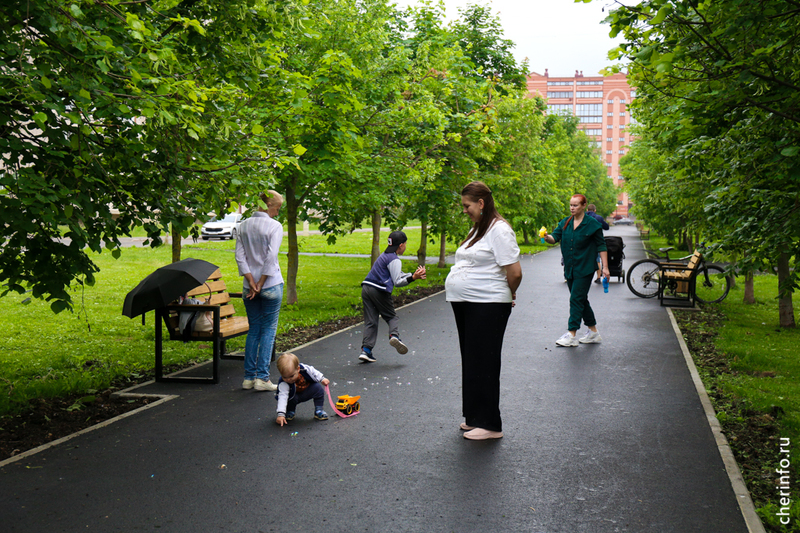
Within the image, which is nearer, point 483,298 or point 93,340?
point 483,298

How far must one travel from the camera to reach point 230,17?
610 centimetres

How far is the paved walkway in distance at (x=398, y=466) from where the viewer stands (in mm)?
3902

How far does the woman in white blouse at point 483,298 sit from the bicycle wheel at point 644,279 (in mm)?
11136

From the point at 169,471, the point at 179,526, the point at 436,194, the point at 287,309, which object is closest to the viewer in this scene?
the point at 179,526

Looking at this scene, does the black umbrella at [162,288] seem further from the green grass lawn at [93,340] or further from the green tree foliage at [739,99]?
the green tree foliage at [739,99]

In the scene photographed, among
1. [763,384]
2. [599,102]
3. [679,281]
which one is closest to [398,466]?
[763,384]

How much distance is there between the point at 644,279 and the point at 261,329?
37.5 feet

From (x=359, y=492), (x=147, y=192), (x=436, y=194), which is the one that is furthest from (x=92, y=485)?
(x=436, y=194)

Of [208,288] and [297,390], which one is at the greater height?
[208,288]

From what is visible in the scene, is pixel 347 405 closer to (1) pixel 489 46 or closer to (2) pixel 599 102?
(1) pixel 489 46

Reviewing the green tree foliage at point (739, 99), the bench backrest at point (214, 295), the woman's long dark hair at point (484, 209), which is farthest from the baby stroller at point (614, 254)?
the woman's long dark hair at point (484, 209)

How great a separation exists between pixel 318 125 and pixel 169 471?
7192 mm

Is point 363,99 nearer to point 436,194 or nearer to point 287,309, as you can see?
point 287,309

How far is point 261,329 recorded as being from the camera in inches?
270
